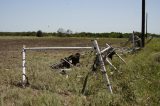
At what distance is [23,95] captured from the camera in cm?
776

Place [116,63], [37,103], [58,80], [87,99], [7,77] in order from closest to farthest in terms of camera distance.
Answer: [37,103], [87,99], [58,80], [7,77], [116,63]

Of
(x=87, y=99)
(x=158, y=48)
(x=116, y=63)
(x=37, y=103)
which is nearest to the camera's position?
(x=37, y=103)

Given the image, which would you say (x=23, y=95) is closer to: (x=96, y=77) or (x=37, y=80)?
(x=37, y=80)

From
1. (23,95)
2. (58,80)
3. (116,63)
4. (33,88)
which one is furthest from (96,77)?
(116,63)

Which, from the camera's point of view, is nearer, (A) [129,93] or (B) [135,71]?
(A) [129,93]

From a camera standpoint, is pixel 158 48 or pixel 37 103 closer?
pixel 37 103

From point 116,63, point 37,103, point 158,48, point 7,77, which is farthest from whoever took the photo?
point 158,48

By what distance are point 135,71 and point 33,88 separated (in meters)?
3.95

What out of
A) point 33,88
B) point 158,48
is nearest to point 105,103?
point 33,88

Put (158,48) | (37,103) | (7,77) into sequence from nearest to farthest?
1. (37,103)
2. (7,77)
3. (158,48)

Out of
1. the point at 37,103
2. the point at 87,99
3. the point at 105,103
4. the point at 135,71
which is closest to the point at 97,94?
the point at 87,99

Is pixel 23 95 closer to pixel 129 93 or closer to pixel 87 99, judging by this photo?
pixel 87 99

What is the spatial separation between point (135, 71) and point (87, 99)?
13.8 feet

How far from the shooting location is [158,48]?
70.3 ft
